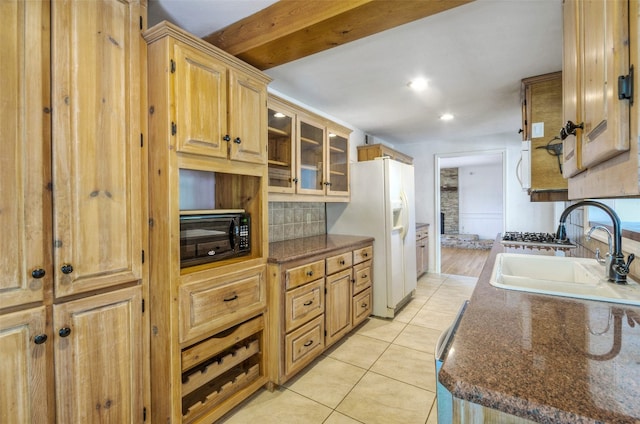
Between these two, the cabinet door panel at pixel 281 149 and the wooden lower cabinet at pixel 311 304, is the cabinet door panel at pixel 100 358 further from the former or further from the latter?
the cabinet door panel at pixel 281 149

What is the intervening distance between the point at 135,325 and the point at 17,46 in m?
1.22

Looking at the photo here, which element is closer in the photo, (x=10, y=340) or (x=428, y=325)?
(x=10, y=340)

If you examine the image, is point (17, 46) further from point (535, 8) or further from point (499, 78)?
point (499, 78)

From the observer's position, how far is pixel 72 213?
3.97ft

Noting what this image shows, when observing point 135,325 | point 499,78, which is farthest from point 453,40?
point 135,325

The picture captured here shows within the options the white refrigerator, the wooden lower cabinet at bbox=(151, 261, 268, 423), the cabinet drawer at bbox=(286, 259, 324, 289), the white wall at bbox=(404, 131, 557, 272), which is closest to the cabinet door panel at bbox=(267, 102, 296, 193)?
the cabinet drawer at bbox=(286, 259, 324, 289)

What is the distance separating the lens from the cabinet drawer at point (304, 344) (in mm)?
2061

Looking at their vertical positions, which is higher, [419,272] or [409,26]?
[409,26]

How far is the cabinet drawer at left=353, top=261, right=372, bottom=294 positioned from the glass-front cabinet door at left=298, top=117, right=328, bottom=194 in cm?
85

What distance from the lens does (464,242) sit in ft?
27.1

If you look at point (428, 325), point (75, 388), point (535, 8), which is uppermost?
point (535, 8)

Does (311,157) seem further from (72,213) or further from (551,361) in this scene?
(551,361)

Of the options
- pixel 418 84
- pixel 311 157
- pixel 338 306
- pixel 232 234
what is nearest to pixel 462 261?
pixel 338 306

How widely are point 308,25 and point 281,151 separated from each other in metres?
1.13
